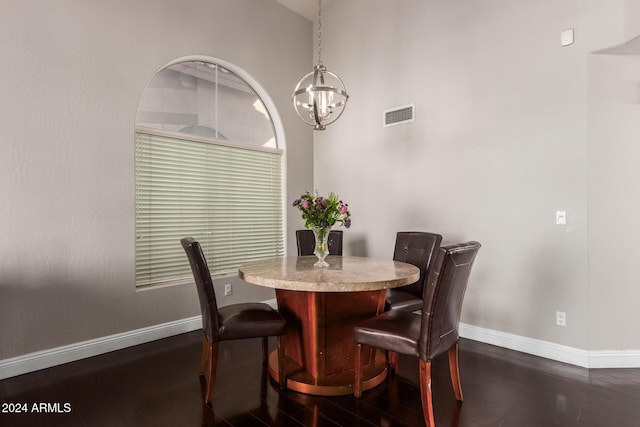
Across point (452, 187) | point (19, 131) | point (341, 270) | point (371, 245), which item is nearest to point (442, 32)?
point (452, 187)

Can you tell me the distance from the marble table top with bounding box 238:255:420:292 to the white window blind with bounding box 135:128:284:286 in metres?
1.36

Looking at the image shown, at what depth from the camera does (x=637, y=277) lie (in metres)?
2.93

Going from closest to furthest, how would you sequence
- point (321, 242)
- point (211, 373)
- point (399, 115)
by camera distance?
point (211, 373)
point (321, 242)
point (399, 115)

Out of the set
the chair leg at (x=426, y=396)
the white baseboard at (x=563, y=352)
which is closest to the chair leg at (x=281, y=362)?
the chair leg at (x=426, y=396)

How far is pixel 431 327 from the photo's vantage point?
2.07 metres

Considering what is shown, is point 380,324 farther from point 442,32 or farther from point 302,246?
point 442,32

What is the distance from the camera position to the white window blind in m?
3.63

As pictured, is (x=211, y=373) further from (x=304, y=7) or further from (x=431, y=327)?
(x=304, y=7)

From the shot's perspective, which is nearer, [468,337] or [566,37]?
[566,37]

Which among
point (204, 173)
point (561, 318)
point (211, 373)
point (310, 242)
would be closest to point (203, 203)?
point (204, 173)

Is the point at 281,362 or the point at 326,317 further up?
the point at 326,317

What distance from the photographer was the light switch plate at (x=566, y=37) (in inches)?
117

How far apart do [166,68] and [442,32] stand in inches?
112

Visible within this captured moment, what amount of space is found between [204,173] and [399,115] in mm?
2278
